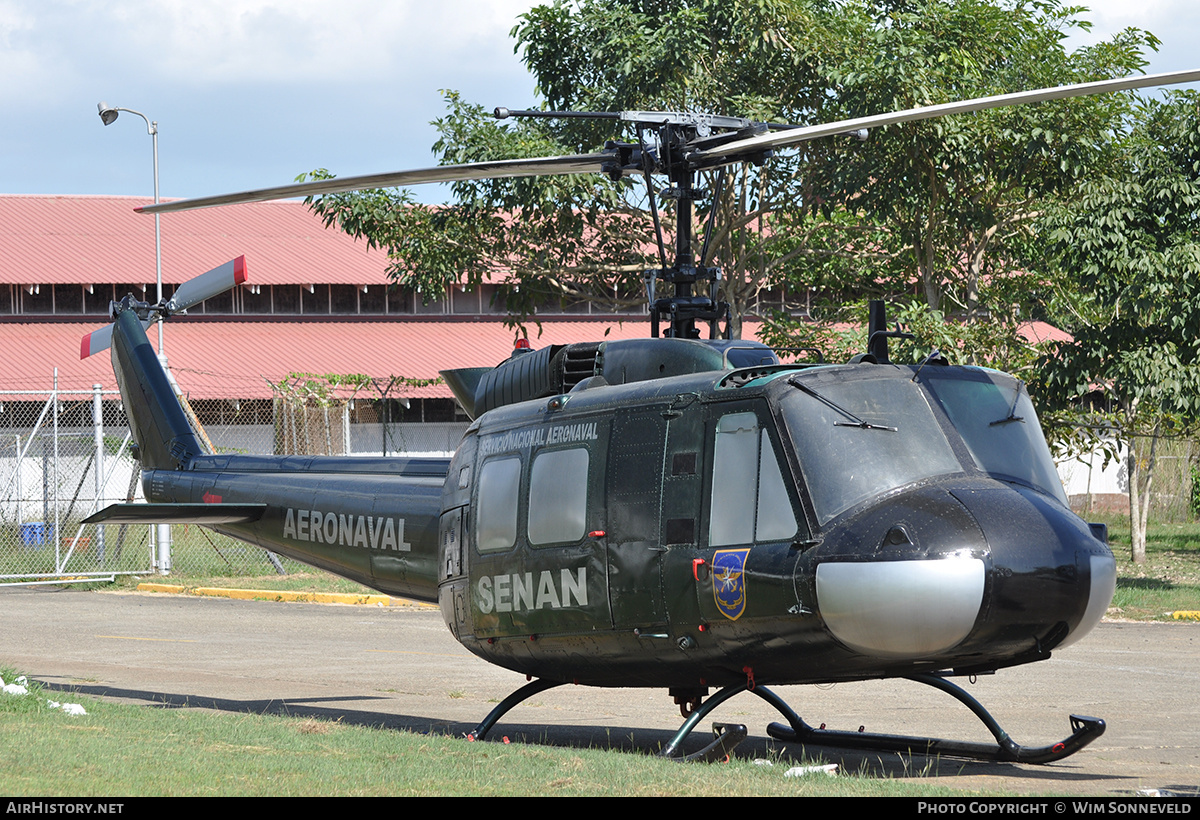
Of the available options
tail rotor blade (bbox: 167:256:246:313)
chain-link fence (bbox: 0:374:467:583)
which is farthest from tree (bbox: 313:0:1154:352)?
tail rotor blade (bbox: 167:256:246:313)

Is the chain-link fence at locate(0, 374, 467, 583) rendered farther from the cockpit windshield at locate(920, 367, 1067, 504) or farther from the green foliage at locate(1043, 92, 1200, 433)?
the cockpit windshield at locate(920, 367, 1067, 504)

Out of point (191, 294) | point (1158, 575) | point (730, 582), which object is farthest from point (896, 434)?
point (1158, 575)

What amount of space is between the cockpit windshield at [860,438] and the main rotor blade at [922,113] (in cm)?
146

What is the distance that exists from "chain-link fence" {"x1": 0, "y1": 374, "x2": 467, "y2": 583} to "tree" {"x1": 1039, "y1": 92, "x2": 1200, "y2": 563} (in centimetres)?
1125

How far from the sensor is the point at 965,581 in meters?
6.48

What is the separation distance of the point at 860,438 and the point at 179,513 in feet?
20.8

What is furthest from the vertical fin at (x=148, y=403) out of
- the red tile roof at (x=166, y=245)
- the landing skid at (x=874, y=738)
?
the red tile roof at (x=166, y=245)

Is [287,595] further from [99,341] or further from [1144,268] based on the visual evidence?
[1144,268]

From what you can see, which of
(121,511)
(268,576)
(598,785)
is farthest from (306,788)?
(268,576)

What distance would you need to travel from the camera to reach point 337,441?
1124 inches

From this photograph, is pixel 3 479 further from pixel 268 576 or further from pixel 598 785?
pixel 598 785

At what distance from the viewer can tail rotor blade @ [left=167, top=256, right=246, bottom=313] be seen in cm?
1177
